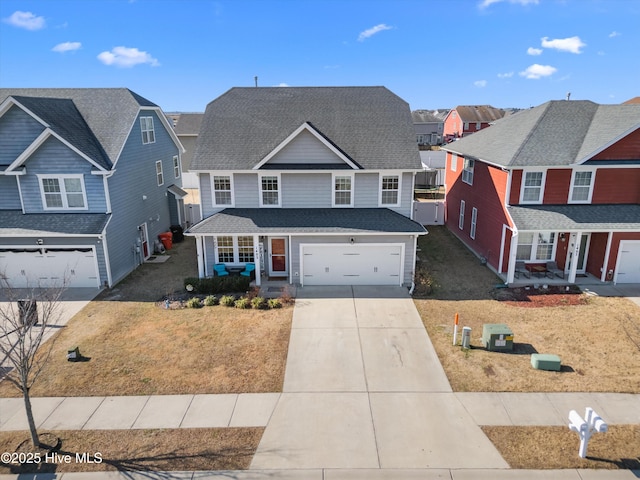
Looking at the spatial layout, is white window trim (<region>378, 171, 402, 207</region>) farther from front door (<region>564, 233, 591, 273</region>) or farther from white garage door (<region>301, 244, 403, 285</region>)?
front door (<region>564, 233, 591, 273</region>)

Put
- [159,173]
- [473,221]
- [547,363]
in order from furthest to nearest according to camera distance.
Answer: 1. [159,173]
2. [473,221]
3. [547,363]

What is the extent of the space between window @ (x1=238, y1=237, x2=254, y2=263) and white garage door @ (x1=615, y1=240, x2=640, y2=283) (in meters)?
17.8

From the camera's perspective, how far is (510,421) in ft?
35.5

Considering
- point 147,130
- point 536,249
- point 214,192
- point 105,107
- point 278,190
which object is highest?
point 105,107

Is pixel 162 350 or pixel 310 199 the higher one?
pixel 310 199

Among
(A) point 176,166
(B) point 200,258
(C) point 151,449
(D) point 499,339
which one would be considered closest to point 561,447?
(D) point 499,339

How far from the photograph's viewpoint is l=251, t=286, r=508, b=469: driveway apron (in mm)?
9633

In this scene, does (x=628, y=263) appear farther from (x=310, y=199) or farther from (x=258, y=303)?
(x=258, y=303)

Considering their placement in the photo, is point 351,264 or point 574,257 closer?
point 574,257

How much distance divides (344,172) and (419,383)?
10954mm

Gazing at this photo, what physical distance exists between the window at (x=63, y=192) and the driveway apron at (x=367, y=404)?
12456 mm

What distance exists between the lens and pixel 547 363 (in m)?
13.1

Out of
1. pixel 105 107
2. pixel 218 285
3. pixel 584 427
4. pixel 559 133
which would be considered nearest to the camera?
pixel 584 427

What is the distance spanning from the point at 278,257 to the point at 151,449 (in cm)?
1193
